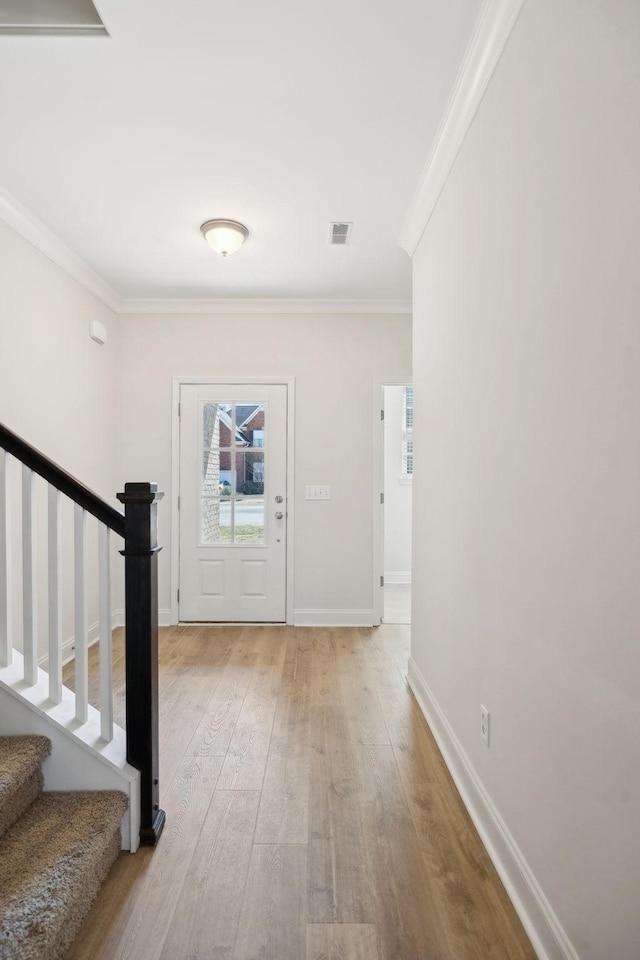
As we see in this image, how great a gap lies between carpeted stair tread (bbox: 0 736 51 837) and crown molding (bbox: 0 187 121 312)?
2620 mm

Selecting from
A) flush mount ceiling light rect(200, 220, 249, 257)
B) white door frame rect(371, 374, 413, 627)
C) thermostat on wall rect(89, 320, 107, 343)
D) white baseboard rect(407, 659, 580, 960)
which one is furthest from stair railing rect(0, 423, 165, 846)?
white door frame rect(371, 374, 413, 627)

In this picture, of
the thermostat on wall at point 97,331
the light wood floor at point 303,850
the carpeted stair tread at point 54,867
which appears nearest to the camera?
the carpeted stair tread at point 54,867

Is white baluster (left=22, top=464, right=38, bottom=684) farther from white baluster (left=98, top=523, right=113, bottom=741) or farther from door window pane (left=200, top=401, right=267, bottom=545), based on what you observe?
door window pane (left=200, top=401, right=267, bottom=545)

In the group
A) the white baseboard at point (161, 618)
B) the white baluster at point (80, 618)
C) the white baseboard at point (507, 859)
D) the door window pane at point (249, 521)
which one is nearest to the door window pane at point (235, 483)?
the door window pane at point (249, 521)

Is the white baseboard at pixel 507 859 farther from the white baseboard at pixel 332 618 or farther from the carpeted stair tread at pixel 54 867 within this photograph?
the white baseboard at pixel 332 618

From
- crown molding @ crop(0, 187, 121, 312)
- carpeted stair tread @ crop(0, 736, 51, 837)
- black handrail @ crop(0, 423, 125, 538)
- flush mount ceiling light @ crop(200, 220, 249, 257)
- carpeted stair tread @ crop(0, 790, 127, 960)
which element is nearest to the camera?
carpeted stair tread @ crop(0, 790, 127, 960)

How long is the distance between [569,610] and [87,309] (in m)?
3.82

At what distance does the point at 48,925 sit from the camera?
128 centimetres

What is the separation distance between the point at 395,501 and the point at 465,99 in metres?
4.55

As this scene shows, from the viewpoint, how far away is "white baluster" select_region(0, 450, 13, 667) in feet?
5.83

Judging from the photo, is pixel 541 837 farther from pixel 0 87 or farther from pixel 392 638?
pixel 0 87

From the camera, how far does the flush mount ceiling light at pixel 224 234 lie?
3.12 metres

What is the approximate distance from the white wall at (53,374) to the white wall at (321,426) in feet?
0.88

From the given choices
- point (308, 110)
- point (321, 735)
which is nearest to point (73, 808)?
point (321, 735)
